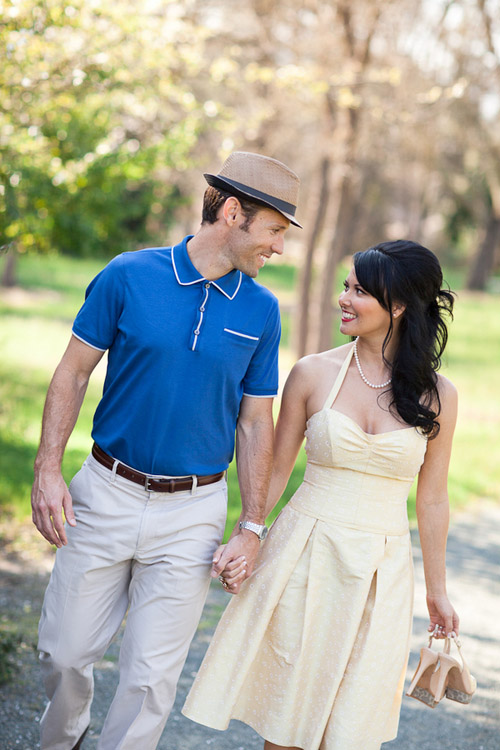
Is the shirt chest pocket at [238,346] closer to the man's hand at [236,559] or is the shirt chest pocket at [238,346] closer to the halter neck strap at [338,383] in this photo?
the halter neck strap at [338,383]

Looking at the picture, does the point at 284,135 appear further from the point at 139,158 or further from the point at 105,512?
the point at 105,512

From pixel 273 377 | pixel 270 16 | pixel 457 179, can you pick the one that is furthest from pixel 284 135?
pixel 457 179

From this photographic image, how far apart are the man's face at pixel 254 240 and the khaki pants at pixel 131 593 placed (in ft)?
2.91

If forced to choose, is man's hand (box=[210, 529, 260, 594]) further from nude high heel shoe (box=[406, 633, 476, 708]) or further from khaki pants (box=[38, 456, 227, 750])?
nude high heel shoe (box=[406, 633, 476, 708])

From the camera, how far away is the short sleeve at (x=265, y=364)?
11.6 feet

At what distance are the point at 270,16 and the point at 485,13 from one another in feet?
12.1

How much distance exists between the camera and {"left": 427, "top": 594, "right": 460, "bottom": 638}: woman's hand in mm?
3605

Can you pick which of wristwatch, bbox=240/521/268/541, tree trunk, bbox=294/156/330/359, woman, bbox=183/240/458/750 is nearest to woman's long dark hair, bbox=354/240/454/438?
woman, bbox=183/240/458/750

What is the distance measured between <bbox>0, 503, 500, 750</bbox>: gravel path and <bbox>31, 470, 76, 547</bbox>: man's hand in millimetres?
1284

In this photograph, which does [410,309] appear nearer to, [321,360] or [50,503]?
[321,360]

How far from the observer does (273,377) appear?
143 inches

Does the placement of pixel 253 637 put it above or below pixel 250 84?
below

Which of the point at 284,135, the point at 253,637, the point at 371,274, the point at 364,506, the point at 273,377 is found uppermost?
the point at 284,135

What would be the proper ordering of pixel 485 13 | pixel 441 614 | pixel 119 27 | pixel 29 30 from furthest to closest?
pixel 485 13, pixel 119 27, pixel 29 30, pixel 441 614
